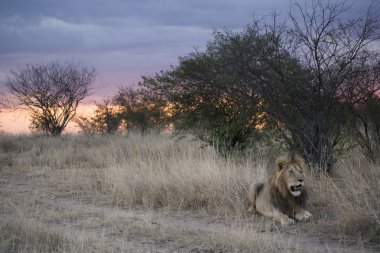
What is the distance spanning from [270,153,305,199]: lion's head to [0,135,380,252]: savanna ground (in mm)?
549

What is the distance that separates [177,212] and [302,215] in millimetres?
2379

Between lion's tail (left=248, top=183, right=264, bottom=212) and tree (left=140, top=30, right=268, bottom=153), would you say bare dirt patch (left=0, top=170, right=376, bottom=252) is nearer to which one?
lion's tail (left=248, top=183, right=264, bottom=212)

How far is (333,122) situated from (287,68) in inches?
65.8

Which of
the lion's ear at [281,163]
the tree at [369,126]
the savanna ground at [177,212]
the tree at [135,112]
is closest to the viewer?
the savanna ground at [177,212]

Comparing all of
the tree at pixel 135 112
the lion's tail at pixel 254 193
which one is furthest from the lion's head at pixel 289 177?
the tree at pixel 135 112

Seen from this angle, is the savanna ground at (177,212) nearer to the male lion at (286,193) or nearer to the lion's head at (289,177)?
the male lion at (286,193)

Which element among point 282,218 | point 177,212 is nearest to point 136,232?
point 177,212

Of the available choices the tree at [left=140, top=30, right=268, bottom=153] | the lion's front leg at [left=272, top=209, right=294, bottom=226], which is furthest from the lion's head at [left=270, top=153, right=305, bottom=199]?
the tree at [left=140, top=30, right=268, bottom=153]

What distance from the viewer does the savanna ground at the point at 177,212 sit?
646cm

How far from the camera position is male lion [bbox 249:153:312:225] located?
745cm

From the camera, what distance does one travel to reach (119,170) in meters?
11.8

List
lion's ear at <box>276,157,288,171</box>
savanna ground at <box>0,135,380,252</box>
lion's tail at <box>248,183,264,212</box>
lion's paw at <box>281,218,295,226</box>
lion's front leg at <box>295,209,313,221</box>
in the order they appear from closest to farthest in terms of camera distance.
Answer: savanna ground at <box>0,135,380,252</box> → lion's paw at <box>281,218,295,226</box> → lion's ear at <box>276,157,288,171</box> → lion's front leg at <box>295,209,313,221</box> → lion's tail at <box>248,183,264,212</box>

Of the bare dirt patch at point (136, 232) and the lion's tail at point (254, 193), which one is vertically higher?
the lion's tail at point (254, 193)

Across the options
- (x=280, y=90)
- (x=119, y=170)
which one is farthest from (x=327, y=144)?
(x=119, y=170)
